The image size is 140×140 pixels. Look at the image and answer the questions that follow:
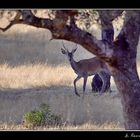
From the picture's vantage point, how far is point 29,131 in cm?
612

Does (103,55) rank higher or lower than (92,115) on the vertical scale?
higher

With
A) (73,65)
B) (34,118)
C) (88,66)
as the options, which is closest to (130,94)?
(88,66)

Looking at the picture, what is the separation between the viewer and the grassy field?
20.1 feet

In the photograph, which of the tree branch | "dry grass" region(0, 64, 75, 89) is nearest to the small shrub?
"dry grass" region(0, 64, 75, 89)

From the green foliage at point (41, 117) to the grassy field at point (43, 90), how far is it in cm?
4

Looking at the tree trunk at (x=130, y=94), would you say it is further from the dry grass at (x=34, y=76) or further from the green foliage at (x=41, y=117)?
the green foliage at (x=41, y=117)

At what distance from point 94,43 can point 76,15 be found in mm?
279

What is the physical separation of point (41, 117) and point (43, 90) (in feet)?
0.77

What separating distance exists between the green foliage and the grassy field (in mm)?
40

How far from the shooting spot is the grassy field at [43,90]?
20.1ft

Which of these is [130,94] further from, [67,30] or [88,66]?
[67,30]

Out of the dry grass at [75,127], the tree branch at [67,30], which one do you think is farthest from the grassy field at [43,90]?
the tree branch at [67,30]
